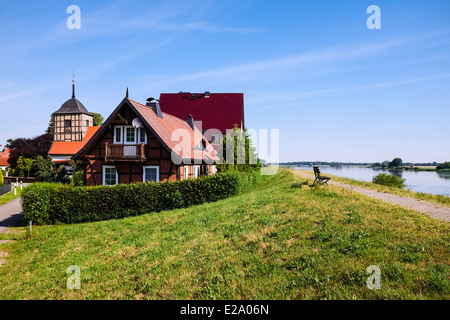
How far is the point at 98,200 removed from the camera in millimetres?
16000

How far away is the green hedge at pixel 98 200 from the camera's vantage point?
15.5 m

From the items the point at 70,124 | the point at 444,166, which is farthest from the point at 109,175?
the point at 444,166

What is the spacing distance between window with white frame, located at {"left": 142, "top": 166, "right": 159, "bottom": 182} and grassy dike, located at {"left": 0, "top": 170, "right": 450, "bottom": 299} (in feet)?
26.2

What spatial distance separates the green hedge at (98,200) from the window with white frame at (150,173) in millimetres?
3239

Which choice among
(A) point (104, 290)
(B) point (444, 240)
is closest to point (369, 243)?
(B) point (444, 240)

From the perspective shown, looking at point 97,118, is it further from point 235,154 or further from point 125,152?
point 125,152

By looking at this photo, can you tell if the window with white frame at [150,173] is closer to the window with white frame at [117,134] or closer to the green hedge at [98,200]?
the window with white frame at [117,134]

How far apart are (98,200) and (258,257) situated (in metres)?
12.2

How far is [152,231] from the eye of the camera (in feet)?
37.8

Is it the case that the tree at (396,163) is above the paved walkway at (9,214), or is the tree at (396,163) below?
above

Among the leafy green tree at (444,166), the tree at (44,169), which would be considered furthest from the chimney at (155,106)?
the leafy green tree at (444,166)

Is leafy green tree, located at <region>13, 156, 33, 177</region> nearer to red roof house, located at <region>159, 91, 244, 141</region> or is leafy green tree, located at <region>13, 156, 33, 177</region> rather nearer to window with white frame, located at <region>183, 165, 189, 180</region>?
red roof house, located at <region>159, 91, 244, 141</region>
